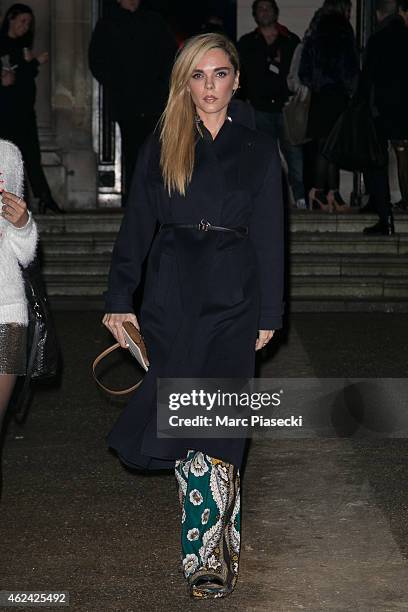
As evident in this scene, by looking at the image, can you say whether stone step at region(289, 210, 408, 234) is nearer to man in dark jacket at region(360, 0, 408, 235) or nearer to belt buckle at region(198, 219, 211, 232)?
man in dark jacket at region(360, 0, 408, 235)

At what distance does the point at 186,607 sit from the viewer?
4664mm

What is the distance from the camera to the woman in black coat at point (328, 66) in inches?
526

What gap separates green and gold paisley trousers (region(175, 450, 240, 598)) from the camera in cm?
476

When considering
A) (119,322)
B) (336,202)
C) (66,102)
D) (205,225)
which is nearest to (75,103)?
(66,102)

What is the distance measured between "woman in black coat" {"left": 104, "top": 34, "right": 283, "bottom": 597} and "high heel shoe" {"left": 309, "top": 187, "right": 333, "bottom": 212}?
32.7 ft

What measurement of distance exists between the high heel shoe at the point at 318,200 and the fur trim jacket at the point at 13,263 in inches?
388

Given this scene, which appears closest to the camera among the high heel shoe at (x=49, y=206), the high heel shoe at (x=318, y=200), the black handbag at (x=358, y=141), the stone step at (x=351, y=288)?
the stone step at (x=351, y=288)

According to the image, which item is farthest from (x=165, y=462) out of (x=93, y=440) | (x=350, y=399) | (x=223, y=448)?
(x=350, y=399)

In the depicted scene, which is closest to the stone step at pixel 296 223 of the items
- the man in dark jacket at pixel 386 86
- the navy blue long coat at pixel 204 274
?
the man in dark jacket at pixel 386 86

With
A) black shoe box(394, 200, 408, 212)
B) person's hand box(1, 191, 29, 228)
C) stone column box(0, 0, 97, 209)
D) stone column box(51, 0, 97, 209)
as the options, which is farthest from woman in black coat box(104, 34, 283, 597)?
stone column box(51, 0, 97, 209)

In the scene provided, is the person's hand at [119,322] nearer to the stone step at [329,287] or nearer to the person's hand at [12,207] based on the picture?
the person's hand at [12,207]

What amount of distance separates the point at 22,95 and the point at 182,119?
947 cm

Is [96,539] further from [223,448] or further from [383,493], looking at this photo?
[383,493]

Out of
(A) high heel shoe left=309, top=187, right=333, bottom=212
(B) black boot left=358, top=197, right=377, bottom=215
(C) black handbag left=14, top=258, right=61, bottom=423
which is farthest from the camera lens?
(A) high heel shoe left=309, top=187, right=333, bottom=212
